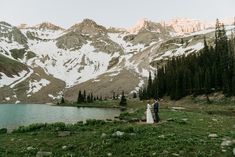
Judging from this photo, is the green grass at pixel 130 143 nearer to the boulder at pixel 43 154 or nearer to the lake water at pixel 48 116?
the boulder at pixel 43 154

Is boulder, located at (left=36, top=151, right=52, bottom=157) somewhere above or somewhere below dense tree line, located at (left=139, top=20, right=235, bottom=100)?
below

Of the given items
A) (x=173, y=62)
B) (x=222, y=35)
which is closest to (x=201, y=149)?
(x=222, y=35)

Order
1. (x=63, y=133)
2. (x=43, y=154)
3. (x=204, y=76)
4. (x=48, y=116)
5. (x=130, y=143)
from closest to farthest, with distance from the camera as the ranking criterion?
(x=43, y=154) < (x=130, y=143) < (x=63, y=133) < (x=48, y=116) < (x=204, y=76)

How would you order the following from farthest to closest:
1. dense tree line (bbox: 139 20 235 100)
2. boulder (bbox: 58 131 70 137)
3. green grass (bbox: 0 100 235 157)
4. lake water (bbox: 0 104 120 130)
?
dense tree line (bbox: 139 20 235 100) < lake water (bbox: 0 104 120 130) < boulder (bbox: 58 131 70 137) < green grass (bbox: 0 100 235 157)

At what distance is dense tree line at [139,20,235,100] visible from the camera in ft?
340

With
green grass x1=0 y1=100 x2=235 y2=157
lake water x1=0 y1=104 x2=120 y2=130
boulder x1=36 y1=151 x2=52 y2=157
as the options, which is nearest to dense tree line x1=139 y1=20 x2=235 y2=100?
lake water x1=0 y1=104 x2=120 y2=130

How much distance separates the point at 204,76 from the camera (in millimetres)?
113375

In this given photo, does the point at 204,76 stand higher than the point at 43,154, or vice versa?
the point at 204,76

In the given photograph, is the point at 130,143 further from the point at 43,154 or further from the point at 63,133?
the point at 63,133

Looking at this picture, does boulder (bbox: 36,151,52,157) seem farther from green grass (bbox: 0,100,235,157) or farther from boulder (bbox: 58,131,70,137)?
boulder (bbox: 58,131,70,137)

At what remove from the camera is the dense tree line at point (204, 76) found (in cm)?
10375

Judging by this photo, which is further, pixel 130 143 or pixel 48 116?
pixel 48 116

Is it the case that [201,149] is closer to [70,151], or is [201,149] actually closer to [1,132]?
[70,151]

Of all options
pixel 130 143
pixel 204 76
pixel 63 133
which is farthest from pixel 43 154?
pixel 204 76
